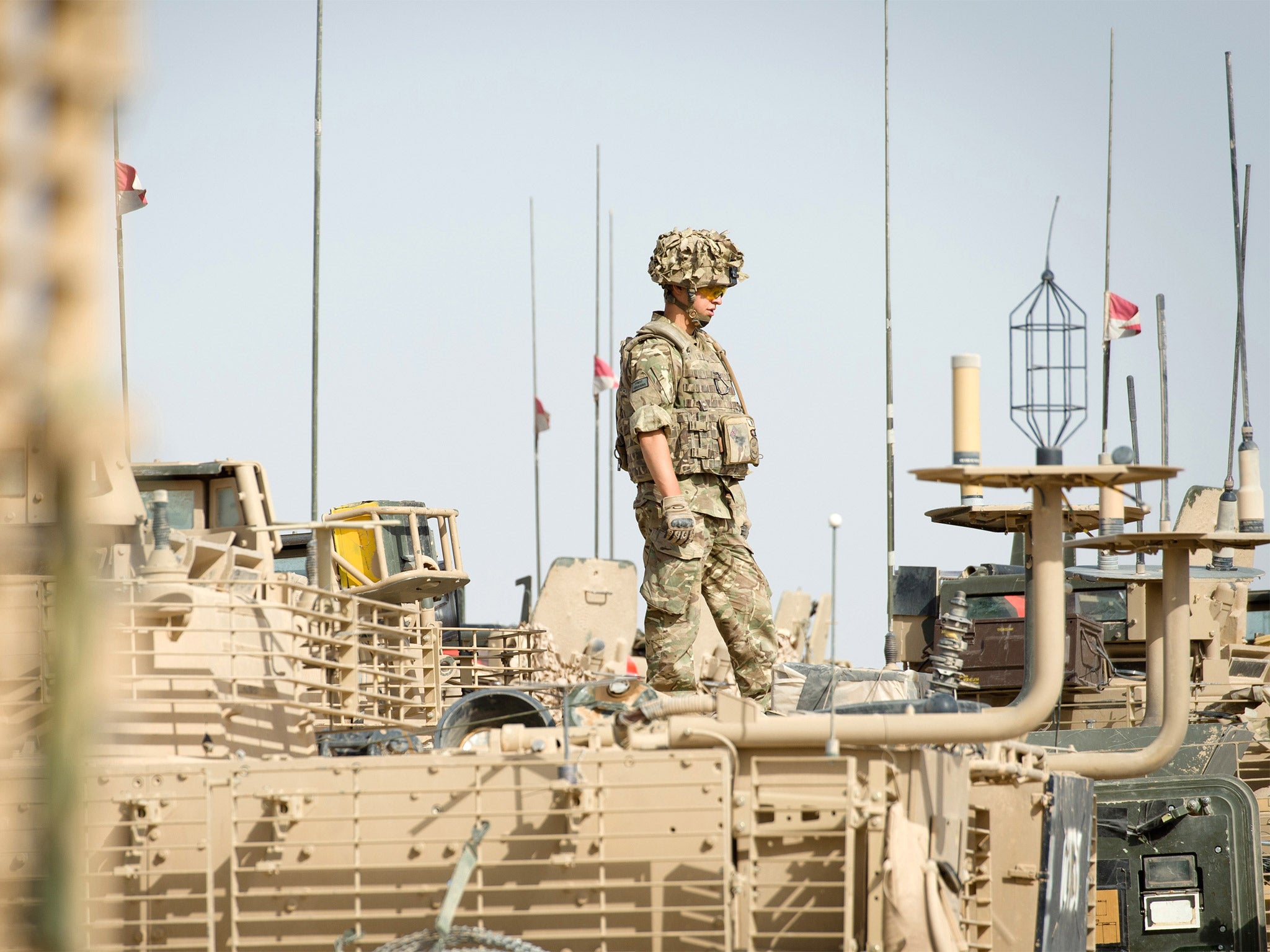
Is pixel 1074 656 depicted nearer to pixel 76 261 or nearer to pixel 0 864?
pixel 0 864

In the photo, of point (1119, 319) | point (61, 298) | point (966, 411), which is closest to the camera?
point (61, 298)

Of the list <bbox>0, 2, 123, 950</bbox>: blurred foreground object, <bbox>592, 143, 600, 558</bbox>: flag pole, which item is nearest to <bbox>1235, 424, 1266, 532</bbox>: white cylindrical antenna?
<bbox>0, 2, 123, 950</bbox>: blurred foreground object

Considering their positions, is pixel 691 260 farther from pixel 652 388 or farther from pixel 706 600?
pixel 706 600

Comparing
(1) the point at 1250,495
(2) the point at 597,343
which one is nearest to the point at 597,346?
(2) the point at 597,343

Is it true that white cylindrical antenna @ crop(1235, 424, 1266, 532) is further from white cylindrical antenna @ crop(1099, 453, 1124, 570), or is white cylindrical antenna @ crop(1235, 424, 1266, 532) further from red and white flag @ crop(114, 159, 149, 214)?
red and white flag @ crop(114, 159, 149, 214)

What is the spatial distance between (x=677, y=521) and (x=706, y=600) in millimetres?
539

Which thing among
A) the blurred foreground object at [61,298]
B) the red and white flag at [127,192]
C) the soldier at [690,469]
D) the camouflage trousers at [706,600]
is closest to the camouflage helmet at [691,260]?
the soldier at [690,469]

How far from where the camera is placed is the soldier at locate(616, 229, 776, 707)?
7973 millimetres

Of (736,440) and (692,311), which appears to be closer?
(736,440)

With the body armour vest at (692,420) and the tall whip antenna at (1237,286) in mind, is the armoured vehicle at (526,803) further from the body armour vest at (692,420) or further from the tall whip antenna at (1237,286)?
the tall whip antenna at (1237,286)

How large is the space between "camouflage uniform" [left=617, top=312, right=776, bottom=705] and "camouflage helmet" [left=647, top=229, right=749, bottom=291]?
0.80 feet

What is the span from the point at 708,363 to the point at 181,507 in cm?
367

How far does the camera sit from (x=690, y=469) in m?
8.29

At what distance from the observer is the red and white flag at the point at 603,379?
26.9m
